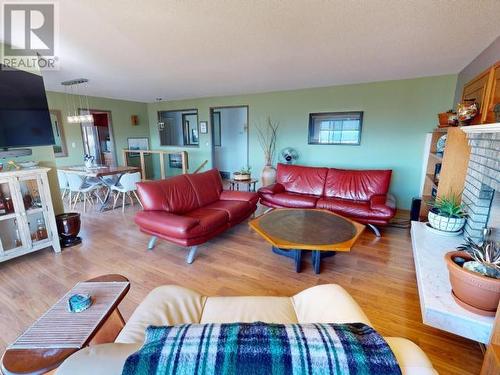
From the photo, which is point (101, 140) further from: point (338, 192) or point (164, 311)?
point (164, 311)

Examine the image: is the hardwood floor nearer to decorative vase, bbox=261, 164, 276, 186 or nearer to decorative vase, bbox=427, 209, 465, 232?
decorative vase, bbox=427, 209, 465, 232

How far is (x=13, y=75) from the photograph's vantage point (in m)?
2.40

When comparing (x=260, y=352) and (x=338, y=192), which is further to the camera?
(x=338, y=192)

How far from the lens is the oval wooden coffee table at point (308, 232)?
2123mm

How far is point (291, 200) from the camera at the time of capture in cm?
362

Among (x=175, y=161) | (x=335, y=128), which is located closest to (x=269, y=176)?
(x=335, y=128)

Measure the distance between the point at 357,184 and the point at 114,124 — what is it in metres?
5.92

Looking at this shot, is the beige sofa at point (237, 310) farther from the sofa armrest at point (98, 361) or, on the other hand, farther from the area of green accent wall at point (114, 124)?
the area of green accent wall at point (114, 124)

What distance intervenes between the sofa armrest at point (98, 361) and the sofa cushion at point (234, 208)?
7.67ft

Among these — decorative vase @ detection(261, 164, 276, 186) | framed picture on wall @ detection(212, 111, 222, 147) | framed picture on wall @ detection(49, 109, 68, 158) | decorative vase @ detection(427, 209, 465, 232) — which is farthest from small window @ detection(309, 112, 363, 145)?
framed picture on wall @ detection(49, 109, 68, 158)

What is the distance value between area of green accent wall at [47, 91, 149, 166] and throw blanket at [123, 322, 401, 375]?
20.3 ft

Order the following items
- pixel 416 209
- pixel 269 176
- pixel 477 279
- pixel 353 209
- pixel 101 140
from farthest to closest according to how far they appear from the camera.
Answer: pixel 101 140
pixel 269 176
pixel 416 209
pixel 353 209
pixel 477 279

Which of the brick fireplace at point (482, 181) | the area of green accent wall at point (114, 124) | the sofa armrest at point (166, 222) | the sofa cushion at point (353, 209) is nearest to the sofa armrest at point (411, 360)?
the brick fireplace at point (482, 181)

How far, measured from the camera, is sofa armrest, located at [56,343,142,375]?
0.56 m
